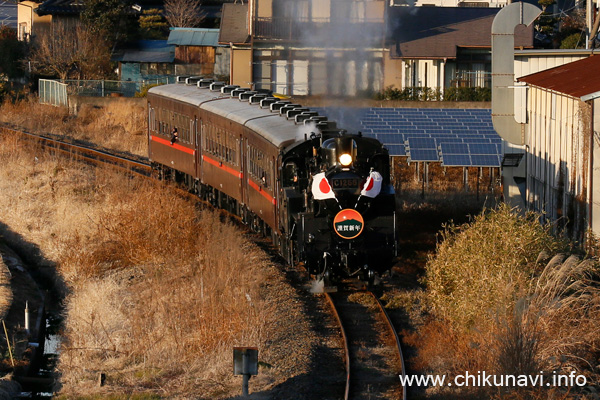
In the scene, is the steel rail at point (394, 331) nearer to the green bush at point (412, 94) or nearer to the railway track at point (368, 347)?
the railway track at point (368, 347)

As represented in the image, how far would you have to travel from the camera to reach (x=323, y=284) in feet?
51.9

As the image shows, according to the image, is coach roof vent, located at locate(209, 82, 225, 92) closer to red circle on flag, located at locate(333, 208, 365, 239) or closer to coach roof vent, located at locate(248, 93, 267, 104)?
coach roof vent, located at locate(248, 93, 267, 104)

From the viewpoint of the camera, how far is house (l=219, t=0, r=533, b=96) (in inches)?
1612

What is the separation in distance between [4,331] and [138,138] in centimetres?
2238

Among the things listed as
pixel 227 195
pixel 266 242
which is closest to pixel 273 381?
pixel 266 242

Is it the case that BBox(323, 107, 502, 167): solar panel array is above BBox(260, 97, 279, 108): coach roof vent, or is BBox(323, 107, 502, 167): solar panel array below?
below

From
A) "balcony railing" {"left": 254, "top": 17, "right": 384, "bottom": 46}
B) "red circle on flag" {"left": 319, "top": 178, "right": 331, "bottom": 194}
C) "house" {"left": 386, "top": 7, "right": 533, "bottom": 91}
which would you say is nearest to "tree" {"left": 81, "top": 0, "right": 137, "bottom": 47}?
"balcony railing" {"left": 254, "top": 17, "right": 384, "bottom": 46}

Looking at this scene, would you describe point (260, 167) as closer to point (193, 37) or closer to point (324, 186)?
point (324, 186)

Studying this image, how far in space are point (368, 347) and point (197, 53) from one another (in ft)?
132

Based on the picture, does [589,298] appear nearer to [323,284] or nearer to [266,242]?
[323,284]

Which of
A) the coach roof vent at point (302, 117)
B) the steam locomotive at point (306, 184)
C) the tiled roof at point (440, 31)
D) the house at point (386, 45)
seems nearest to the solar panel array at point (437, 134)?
the steam locomotive at point (306, 184)

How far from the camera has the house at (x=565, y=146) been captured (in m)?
17.5

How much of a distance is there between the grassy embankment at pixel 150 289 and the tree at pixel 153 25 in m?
29.1

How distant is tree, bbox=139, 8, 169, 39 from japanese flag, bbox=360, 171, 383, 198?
4286cm
